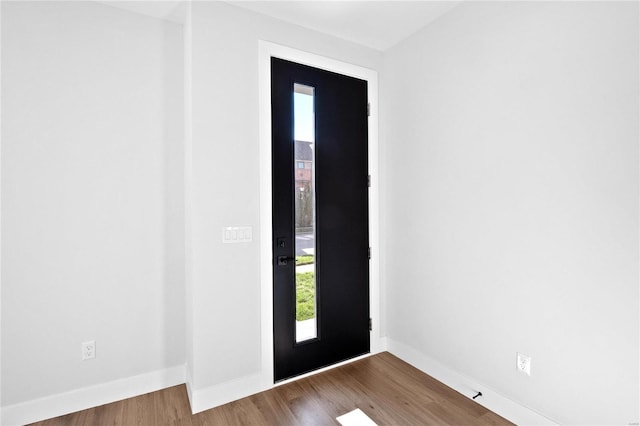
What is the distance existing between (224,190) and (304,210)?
62 centimetres

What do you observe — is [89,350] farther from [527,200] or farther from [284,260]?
[527,200]

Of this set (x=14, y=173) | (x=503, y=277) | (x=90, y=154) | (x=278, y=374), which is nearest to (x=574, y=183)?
(x=503, y=277)

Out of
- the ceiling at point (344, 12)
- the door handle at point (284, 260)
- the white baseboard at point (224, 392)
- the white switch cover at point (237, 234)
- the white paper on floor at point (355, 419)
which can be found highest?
the ceiling at point (344, 12)

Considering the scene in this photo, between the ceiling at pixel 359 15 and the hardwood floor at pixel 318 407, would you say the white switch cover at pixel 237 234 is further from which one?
the ceiling at pixel 359 15

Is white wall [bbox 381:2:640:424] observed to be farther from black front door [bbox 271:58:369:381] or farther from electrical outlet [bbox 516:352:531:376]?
black front door [bbox 271:58:369:381]

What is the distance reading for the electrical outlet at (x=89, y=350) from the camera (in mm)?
2148

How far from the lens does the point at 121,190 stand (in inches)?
89.0

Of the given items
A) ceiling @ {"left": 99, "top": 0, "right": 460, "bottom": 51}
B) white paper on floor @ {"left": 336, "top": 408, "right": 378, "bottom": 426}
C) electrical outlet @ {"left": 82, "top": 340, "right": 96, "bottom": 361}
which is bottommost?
white paper on floor @ {"left": 336, "top": 408, "right": 378, "bottom": 426}

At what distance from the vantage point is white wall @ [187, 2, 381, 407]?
2139mm

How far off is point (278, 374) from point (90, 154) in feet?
6.51

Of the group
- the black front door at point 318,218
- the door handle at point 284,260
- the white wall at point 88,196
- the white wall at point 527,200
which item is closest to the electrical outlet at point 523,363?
the white wall at point 527,200

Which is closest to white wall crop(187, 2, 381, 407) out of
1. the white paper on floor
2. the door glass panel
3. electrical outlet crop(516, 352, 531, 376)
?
the door glass panel

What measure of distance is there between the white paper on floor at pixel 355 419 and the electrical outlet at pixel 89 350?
1.64m

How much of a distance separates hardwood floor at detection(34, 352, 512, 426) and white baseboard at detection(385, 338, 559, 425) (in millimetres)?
51
